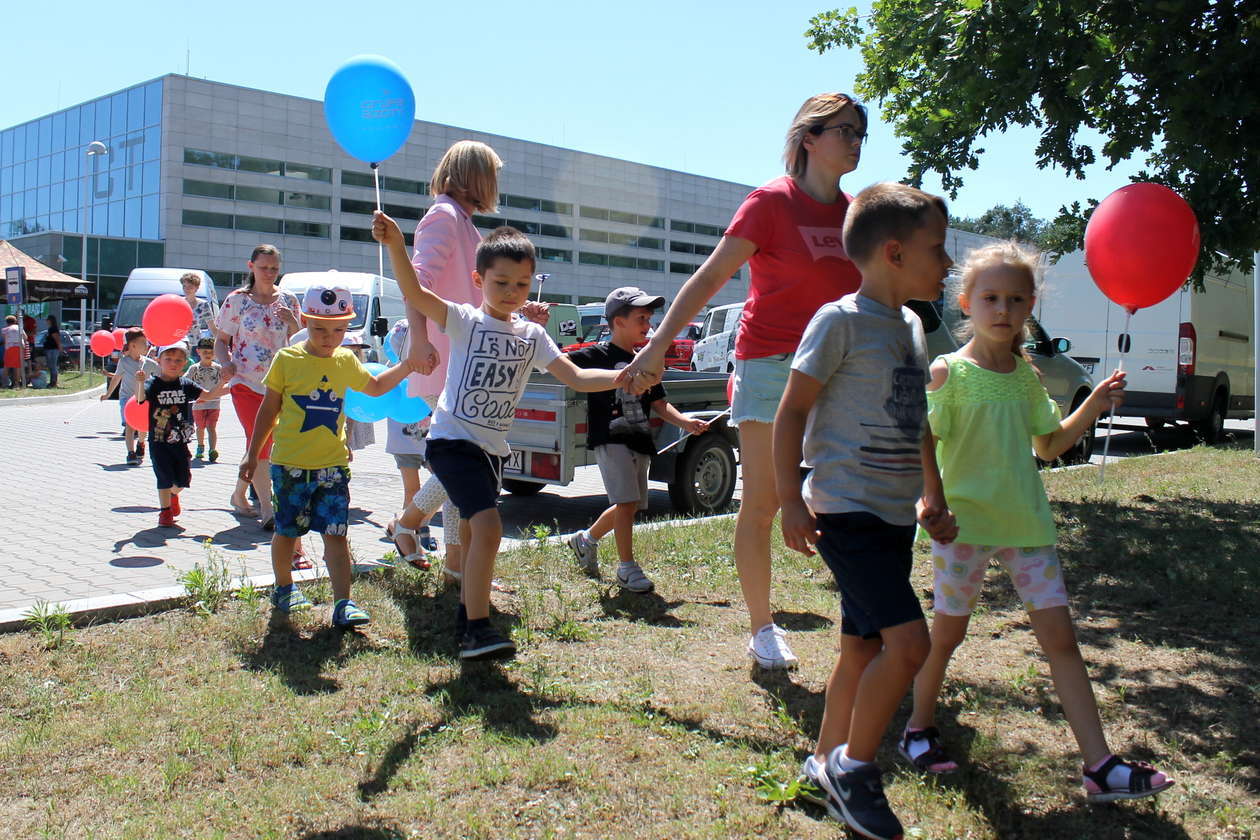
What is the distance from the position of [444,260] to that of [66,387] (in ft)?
80.7

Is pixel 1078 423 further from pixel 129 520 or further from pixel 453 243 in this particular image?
pixel 129 520

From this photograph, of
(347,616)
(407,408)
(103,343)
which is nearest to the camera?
(347,616)

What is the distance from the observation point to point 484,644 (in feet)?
13.5

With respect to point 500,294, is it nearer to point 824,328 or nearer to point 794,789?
point 824,328

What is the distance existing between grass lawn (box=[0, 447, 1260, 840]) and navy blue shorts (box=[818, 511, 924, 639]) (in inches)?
24.2

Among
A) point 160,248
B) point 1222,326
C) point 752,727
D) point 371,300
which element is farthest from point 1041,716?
point 160,248

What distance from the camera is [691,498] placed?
339 inches

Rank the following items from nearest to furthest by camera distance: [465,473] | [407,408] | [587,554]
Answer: [465,473], [407,408], [587,554]

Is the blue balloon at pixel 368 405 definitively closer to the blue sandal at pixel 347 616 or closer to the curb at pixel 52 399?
the blue sandal at pixel 347 616

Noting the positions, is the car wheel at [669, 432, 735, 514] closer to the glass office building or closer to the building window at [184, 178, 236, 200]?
the glass office building

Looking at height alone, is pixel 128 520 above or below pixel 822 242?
below

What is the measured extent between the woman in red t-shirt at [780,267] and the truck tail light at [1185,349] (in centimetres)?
1310

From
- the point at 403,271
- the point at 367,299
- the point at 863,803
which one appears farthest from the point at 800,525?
the point at 367,299

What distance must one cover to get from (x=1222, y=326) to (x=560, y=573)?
1427 centimetres
